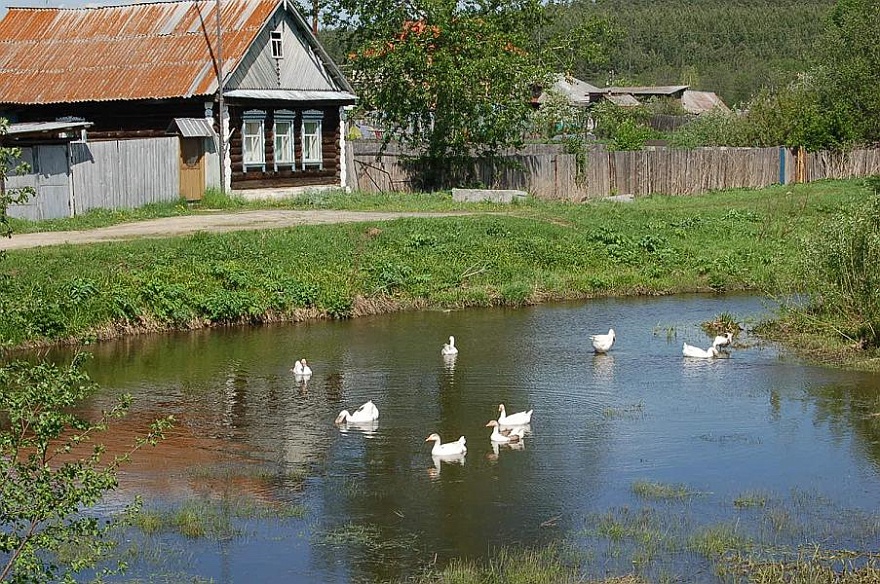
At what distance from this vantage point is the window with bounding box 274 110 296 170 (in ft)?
122

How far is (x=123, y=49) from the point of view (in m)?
36.8

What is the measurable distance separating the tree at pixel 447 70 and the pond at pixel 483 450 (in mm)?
15819

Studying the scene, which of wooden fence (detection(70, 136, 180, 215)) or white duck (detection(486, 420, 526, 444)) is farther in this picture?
Answer: wooden fence (detection(70, 136, 180, 215))

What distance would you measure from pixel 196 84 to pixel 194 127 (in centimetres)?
118

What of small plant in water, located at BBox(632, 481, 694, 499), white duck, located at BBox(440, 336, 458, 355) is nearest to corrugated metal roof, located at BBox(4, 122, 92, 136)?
white duck, located at BBox(440, 336, 458, 355)

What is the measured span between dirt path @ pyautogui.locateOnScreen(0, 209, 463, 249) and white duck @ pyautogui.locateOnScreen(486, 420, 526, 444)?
43.5 ft

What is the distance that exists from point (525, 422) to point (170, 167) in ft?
67.9

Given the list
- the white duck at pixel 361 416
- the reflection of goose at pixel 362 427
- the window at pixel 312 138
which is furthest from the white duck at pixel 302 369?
the window at pixel 312 138

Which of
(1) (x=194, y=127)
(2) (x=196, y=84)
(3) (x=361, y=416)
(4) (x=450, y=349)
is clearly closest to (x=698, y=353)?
(4) (x=450, y=349)

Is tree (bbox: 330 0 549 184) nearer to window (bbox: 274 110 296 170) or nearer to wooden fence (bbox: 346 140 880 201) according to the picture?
wooden fence (bbox: 346 140 880 201)

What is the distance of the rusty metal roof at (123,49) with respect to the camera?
3488 cm

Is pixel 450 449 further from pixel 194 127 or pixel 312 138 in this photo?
pixel 312 138

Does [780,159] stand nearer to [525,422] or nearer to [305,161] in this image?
[305,161]

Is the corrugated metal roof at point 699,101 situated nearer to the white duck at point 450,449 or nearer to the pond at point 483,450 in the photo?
the pond at point 483,450
